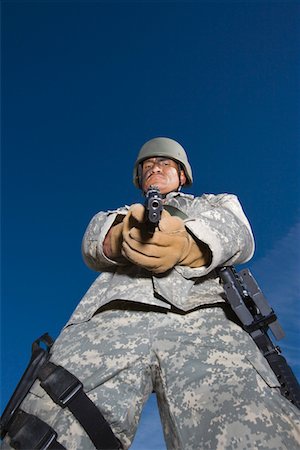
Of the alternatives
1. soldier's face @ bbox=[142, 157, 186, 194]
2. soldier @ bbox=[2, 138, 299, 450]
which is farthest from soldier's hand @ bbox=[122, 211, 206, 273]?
soldier's face @ bbox=[142, 157, 186, 194]

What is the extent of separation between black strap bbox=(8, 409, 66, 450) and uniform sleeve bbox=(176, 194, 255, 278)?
1472 millimetres

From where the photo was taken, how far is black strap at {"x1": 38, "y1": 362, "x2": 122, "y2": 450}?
3092mm

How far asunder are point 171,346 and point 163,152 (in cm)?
240

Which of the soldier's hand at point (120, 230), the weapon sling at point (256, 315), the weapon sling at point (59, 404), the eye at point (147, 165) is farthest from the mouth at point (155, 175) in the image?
the weapon sling at point (59, 404)

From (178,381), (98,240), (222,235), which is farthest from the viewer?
(98,240)

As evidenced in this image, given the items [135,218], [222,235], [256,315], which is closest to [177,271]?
[222,235]

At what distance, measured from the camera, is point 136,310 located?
12.0 feet

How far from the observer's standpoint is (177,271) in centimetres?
370

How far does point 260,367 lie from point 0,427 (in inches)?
73.2

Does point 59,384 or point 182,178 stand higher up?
point 182,178

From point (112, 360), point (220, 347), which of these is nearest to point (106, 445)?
point (112, 360)

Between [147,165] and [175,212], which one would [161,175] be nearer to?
[147,165]

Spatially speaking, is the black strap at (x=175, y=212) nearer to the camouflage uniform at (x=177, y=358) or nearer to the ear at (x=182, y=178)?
the camouflage uniform at (x=177, y=358)

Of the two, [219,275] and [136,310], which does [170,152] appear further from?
[136,310]
